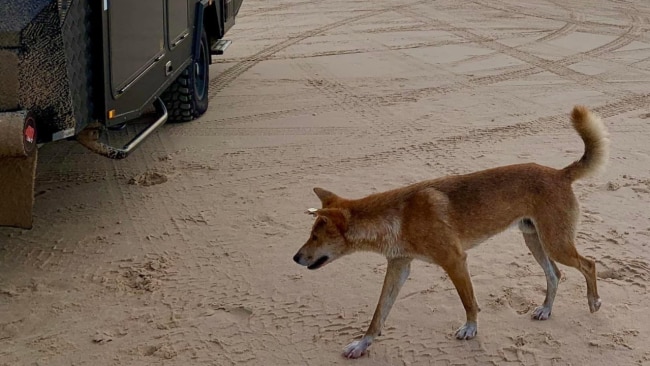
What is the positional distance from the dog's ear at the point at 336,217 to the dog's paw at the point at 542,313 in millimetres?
1195

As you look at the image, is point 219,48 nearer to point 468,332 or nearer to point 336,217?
point 336,217

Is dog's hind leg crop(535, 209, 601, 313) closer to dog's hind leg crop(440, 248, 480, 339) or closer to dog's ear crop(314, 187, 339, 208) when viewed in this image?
dog's hind leg crop(440, 248, 480, 339)

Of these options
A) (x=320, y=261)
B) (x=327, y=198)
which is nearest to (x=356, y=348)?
(x=320, y=261)

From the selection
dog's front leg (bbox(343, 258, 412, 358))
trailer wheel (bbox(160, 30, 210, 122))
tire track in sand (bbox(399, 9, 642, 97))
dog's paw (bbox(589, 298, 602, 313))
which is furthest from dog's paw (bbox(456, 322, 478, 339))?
tire track in sand (bbox(399, 9, 642, 97))

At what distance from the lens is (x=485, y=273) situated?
5250 mm

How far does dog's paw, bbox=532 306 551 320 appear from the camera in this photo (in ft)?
15.5

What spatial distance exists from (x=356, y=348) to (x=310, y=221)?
1770 mm

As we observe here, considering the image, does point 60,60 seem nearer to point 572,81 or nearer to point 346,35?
point 572,81

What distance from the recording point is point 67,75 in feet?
15.8

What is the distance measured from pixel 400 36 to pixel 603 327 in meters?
8.32

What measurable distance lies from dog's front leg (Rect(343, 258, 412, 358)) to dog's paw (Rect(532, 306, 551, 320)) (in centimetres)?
78

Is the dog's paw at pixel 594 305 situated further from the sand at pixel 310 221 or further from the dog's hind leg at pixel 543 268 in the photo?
the dog's hind leg at pixel 543 268

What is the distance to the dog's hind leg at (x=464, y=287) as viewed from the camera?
438 centimetres

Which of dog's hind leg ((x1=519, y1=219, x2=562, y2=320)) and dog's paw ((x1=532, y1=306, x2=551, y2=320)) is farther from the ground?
dog's hind leg ((x1=519, y1=219, x2=562, y2=320))
